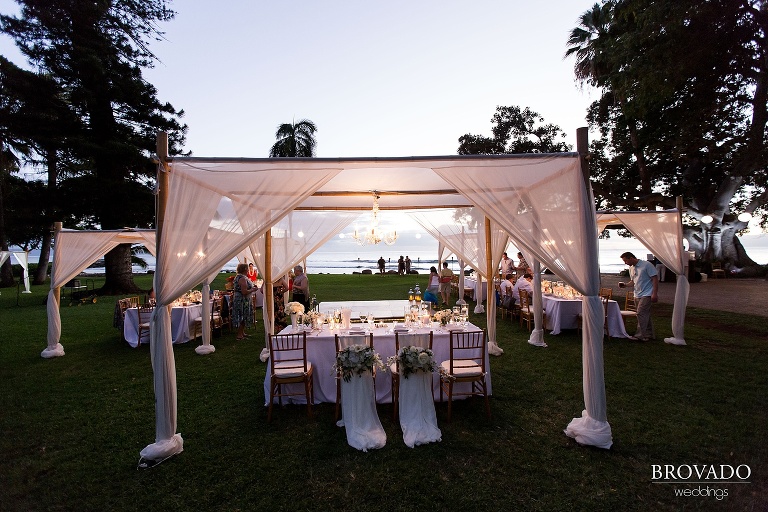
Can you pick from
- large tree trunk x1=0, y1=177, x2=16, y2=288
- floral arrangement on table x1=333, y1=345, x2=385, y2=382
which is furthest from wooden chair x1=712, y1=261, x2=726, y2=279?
large tree trunk x1=0, y1=177, x2=16, y2=288

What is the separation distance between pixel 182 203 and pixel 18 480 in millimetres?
2813

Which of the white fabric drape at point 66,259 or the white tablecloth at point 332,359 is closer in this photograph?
the white tablecloth at point 332,359

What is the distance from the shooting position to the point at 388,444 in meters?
3.92

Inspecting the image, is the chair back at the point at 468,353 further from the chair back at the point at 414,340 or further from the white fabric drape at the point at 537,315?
the white fabric drape at the point at 537,315

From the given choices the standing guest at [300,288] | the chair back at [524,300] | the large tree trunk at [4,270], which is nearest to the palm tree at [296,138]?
the large tree trunk at [4,270]

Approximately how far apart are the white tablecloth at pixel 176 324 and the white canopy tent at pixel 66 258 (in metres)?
1.16

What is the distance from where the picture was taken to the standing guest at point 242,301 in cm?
835

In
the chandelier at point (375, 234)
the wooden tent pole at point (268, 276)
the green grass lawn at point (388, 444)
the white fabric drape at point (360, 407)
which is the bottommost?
the green grass lawn at point (388, 444)

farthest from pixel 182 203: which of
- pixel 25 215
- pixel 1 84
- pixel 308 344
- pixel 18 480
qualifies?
pixel 1 84

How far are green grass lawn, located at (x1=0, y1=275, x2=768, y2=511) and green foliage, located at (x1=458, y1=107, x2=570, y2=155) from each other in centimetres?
1316

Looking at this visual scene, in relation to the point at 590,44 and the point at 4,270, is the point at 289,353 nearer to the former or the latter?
the point at 590,44

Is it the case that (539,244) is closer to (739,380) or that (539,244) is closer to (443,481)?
(443,481)

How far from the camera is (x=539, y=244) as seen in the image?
166 inches

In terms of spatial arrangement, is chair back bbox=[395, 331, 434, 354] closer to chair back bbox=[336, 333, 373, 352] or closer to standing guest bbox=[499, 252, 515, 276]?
chair back bbox=[336, 333, 373, 352]
